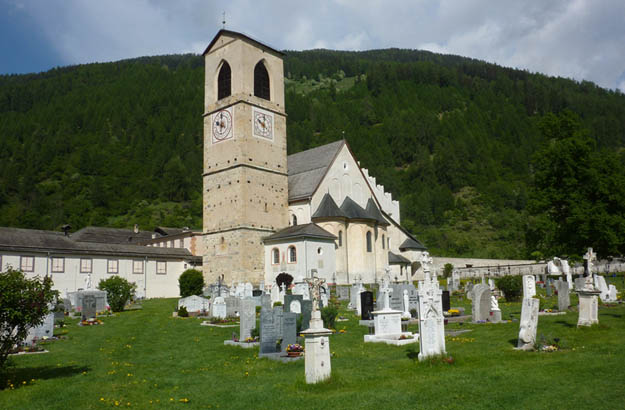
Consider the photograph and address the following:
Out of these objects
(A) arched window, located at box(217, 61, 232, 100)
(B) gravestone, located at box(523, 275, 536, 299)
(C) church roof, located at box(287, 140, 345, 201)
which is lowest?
(B) gravestone, located at box(523, 275, 536, 299)

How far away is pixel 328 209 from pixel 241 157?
8.57 meters

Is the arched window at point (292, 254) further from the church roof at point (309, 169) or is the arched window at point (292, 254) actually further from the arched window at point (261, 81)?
the arched window at point (261, 81)

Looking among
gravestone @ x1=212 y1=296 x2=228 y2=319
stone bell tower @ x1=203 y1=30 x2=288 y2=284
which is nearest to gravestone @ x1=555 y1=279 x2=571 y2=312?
gravestone @ x1=212 y1=296 x2=228 y2=319

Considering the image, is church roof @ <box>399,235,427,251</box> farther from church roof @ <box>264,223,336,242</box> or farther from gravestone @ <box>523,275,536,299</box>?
gravestone @ <box>523,275,536,299</box>

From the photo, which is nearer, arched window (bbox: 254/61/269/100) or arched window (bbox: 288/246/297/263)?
arched window (bbox: 288/246/297/263)

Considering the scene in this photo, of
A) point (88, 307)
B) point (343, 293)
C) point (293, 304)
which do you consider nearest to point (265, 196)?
point (343, 293)

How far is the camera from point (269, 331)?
1363 centimetres

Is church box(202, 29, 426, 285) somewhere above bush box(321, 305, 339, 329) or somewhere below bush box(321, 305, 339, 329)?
above

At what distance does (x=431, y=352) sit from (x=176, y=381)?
5292mm

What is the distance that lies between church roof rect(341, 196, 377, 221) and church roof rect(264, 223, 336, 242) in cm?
325

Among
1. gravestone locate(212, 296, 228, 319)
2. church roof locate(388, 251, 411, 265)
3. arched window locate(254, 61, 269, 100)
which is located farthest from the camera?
church roof locate(388, 251, 411, 265)

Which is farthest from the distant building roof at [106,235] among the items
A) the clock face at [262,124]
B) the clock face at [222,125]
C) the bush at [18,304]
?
the bush at [18,304]

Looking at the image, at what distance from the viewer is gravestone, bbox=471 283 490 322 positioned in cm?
1827

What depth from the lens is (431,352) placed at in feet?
36.5
